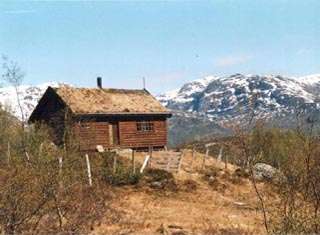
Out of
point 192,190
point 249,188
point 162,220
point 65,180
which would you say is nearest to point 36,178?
point 65,180

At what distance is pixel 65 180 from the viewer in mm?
12070

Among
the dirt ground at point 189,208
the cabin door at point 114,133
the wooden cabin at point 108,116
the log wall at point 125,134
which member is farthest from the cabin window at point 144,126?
the dirt ground at point 189,208

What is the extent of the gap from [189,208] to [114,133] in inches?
832

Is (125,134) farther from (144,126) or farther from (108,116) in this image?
(108,116)

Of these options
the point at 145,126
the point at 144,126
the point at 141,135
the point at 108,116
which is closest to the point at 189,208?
the point at 108,116

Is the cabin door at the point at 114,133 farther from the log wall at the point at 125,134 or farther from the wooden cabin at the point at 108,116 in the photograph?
the log wall at the point at 125,134

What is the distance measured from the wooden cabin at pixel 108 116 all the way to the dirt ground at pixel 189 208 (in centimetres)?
984

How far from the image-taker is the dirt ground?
55.6ft

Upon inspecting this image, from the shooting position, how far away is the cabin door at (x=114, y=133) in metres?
42.8

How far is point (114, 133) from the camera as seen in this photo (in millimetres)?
43125

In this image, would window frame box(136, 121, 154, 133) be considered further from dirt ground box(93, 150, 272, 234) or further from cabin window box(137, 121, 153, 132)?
dirt ground box(93, 150, 272, 234)

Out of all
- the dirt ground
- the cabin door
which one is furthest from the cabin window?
the dirt ground

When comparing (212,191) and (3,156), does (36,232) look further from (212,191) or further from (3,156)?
(212,191)

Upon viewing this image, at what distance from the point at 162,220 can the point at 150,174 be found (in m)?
10.5
